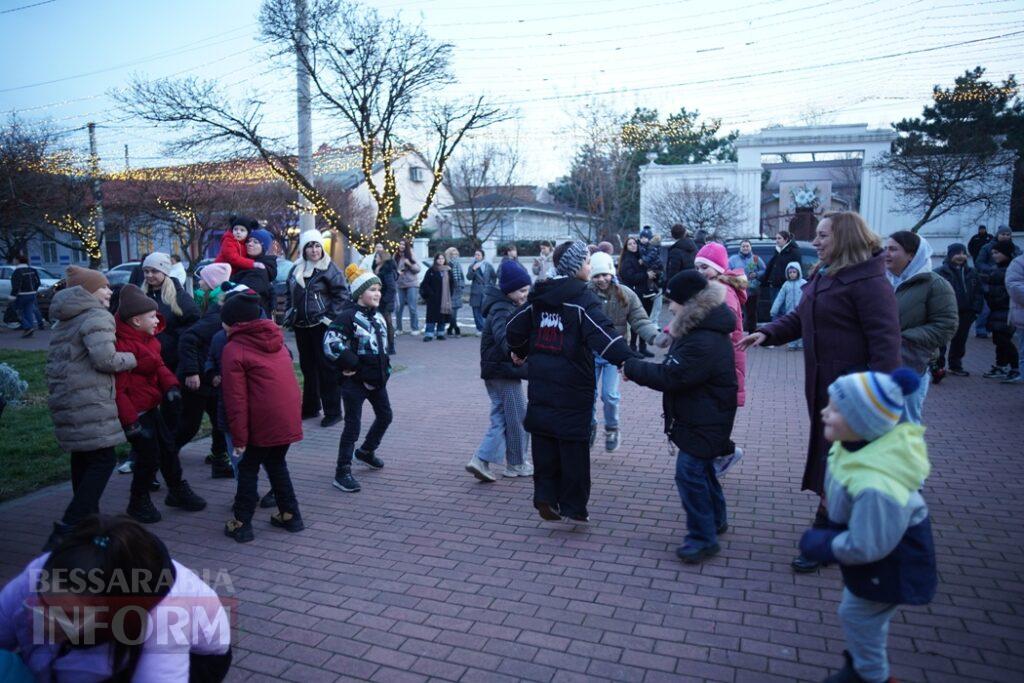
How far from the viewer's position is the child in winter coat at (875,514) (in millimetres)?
2578

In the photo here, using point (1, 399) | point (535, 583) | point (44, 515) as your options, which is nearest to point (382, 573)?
point (535, 583)

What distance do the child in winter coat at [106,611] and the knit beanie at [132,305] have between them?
3.13 m

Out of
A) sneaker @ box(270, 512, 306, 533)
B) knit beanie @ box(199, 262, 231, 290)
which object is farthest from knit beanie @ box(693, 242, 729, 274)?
knit beanie @ box(199, 262, 231, 290)

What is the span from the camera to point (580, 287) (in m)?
4.82

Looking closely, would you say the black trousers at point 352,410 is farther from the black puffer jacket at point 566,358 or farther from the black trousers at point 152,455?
the black puffer jacket at point 566,358

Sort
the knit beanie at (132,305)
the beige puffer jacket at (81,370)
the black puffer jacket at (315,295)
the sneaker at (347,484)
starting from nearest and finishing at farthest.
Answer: the beige puffer jacket at (81,370) → the knit beanie at (132,305) → the sneaker at (347,484) → the black puffer jacket at (315,295)

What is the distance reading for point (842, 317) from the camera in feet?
13.4

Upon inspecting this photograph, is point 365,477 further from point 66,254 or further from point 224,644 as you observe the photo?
point 66,254

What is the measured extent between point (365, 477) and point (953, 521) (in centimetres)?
461

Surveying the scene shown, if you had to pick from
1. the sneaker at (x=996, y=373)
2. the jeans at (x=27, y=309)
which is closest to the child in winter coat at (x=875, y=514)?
the sneaker at (x=996, y=373)

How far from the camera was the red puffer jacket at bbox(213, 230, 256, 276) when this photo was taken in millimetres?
7355

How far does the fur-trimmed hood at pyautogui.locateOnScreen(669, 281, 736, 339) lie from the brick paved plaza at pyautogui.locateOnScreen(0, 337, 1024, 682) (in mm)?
1473

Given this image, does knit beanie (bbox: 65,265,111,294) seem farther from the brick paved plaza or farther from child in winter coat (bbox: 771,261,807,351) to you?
child in winter coat (bbox: 771,261,807,351)

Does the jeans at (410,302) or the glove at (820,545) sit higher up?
the glove at (820,545)
